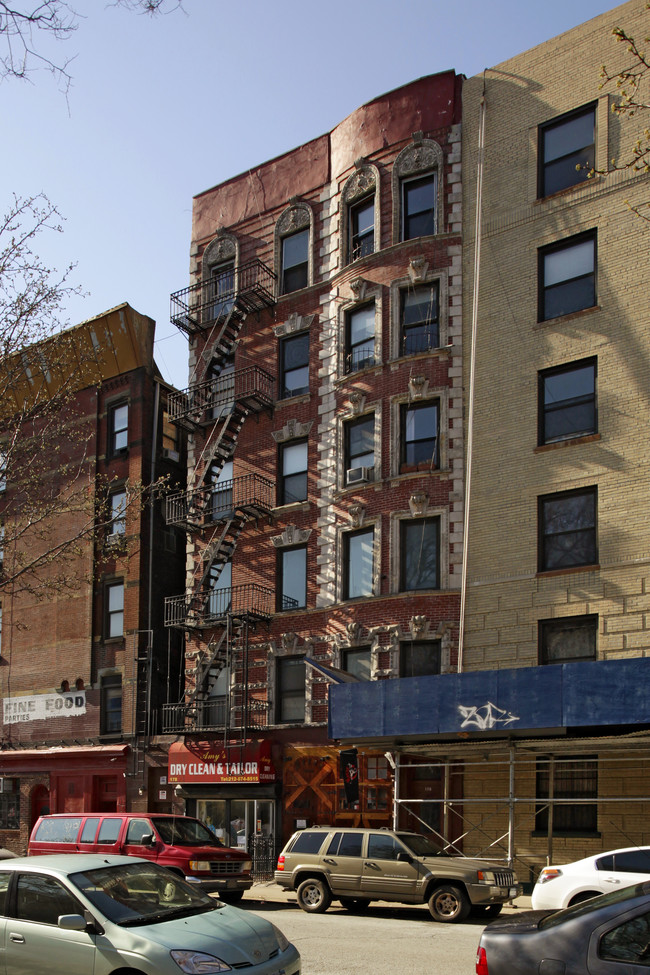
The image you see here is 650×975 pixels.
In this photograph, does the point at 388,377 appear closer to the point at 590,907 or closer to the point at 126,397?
the point at 126,397

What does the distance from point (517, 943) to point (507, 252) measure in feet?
68.5

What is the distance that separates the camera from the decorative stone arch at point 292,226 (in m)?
30.3

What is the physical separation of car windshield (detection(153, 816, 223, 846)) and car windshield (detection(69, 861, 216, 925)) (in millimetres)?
10122

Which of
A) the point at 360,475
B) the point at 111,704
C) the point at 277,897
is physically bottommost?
the point at 277,897

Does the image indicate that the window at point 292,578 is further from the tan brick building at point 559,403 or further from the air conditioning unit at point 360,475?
the tan brick building at point 559,403

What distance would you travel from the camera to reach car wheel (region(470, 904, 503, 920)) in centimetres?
1747

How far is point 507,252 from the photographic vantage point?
25.9m

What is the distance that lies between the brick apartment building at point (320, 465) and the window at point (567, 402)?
2.29 m

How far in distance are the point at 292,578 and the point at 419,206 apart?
10.9 m

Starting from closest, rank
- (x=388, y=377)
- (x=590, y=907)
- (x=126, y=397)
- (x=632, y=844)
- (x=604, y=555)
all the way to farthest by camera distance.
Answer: (x=590, y=907) < (x=632, y=844) < (x=604, y=555) < (x=388, y=377) < (x=126, y=397)

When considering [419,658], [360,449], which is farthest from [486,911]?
[360,449]

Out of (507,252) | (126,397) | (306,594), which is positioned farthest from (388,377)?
(126,397)

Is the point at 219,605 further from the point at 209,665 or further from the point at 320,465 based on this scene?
the point at 320,465

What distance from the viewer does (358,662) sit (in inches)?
1038
